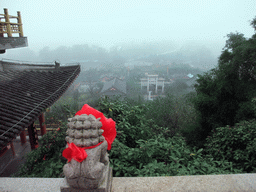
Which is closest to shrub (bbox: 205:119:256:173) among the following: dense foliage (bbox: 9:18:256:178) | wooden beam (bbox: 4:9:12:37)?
dense foliage (bbox: 9:18:256:178)

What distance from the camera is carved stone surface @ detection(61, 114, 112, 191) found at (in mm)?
1496

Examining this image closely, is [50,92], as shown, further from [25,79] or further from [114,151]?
[114,151]

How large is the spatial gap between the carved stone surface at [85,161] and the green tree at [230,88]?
5.47m

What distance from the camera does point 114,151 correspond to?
107 inches

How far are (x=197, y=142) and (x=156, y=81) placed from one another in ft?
56.4

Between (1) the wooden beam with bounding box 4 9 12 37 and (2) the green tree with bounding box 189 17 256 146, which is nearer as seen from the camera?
(1) the wooden beam with bounding box 4 9 12 37

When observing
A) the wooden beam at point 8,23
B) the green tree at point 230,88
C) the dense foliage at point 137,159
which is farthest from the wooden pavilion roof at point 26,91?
the green tree at point 230,88

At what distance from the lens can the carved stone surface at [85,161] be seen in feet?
4.91

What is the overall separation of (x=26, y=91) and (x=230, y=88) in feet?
22.4

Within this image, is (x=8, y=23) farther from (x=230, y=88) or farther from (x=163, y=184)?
(x=230, y=88)

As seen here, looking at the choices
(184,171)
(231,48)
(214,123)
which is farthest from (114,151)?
(231,48)

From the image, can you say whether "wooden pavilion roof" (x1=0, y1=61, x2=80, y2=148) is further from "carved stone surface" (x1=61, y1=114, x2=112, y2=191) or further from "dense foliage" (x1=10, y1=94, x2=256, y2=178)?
"carved stone surface" (x1=61, y1=114, x2=112, y2=191)

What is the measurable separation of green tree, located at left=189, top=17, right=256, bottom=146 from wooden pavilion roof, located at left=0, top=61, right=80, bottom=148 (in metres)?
5.48

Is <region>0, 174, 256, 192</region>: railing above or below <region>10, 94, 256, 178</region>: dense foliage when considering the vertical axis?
above
